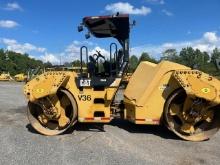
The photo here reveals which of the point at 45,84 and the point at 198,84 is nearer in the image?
the point at 198,84

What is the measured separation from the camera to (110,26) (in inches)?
336

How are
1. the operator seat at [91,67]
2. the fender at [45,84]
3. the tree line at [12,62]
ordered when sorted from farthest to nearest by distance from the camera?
the tree line at [12,62]
the operator seat at [91,67]
the fender at [45,84]

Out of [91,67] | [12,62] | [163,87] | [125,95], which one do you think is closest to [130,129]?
[125,95]

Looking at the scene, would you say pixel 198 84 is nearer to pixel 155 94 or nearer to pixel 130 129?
pixel 155 94

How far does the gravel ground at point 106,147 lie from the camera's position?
5.99 metres

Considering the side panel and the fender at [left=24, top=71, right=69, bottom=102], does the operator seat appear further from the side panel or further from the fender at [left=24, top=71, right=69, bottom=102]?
the side panel

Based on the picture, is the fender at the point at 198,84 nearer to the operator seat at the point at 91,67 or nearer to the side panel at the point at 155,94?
the side panel at the point at 155,94

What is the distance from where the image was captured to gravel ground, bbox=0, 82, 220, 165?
236 inches

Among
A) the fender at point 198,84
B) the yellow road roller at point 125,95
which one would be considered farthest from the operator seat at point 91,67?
the fender at point 198,84

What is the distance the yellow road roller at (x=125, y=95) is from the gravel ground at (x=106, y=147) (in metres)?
0.32

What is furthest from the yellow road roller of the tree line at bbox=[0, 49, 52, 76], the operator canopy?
the tree line at bbox=[0, 49, 52, 76]

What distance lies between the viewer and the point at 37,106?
Answer: 8359 millimetres

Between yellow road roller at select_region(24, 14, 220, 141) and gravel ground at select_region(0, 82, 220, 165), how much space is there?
32 cm

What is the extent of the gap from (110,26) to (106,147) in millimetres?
2999
